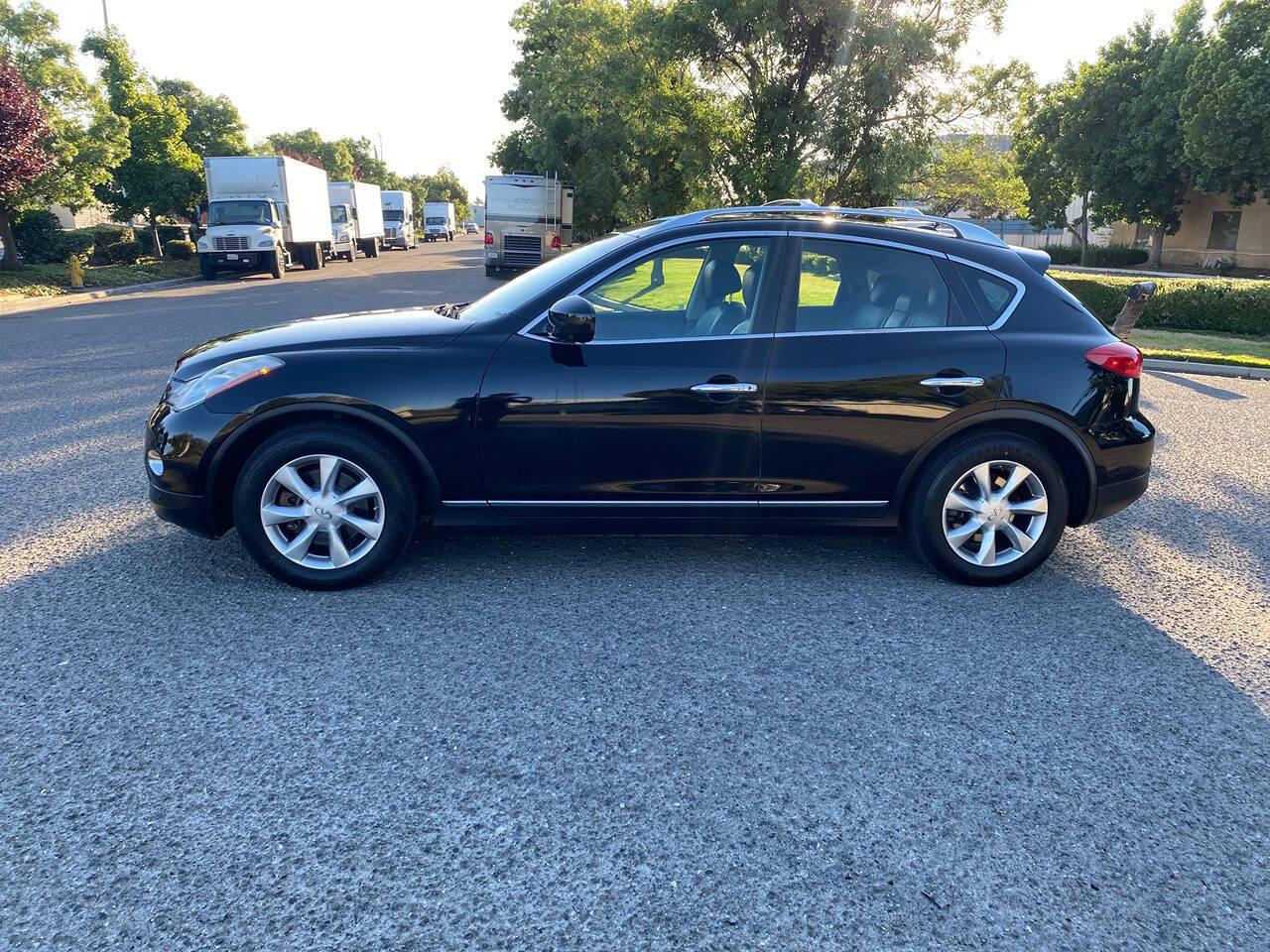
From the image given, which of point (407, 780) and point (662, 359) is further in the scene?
point (662, 359)

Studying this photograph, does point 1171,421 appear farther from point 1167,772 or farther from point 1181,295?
→ point 1181,295

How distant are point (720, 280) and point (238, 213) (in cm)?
2545

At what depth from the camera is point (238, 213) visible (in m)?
26.2

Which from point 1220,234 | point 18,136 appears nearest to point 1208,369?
point 18,136

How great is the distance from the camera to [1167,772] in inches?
120

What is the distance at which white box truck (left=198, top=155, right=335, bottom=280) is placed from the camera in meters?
25.6

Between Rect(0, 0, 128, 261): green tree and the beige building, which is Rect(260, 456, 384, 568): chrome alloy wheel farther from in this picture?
the beige building

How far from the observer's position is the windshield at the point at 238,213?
26.0m

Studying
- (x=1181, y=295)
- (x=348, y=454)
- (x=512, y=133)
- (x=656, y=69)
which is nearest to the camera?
(x=348, y=454)

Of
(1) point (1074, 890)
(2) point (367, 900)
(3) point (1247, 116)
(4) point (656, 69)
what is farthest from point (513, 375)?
(3) point (1247, 116)

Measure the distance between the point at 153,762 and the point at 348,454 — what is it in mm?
1620

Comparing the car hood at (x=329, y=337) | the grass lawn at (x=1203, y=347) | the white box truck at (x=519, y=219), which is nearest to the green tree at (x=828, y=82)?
the white box truck at (x=519, y=219)

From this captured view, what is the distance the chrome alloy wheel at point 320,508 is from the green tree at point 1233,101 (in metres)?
42.6

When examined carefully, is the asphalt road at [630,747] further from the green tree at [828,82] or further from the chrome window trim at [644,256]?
the green tree at [828,82]
